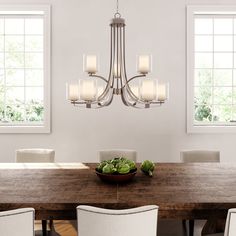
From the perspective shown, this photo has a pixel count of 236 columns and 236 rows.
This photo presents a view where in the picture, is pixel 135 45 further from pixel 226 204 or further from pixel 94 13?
pixel 226 204

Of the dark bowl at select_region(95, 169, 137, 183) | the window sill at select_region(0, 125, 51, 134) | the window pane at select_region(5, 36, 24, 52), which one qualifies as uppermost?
the window pane at select_region(5, 36, 24, 52)

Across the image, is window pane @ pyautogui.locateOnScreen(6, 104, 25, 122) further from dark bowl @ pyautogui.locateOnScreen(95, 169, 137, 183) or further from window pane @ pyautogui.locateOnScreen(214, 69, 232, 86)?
window pane @ pyautogui.locateOnScreen(214, 69, 232, 86)

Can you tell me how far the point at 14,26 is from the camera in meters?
4.51

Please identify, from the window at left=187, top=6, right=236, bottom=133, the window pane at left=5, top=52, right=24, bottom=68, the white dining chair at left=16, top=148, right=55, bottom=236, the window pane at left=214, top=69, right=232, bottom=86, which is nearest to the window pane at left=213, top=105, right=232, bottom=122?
the window at left=187, top=6, right=236, bottom=133

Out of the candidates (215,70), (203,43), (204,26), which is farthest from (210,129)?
(204,26)

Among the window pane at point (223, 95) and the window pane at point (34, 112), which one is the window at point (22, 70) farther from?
the window pane at point (223, 95)

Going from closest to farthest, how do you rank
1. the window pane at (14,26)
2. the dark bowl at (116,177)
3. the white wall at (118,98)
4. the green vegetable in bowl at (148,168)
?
the dark bowl at (116,177) → the green vegetable in bowl at (148,168) → the white wall at (118,98) → the window pane at (14,26)

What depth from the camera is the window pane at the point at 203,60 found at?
14.9 feet

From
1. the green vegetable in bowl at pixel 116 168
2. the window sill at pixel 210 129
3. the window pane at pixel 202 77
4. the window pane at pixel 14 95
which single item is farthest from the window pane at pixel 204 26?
the green vegetable in bowl at pixel 116 168

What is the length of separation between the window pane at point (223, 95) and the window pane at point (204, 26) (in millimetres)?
765

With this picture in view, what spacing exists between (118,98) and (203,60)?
1.24 metres

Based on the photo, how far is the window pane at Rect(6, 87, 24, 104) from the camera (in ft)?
14.9

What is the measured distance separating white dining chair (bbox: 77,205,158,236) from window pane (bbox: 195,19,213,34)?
3356 mm

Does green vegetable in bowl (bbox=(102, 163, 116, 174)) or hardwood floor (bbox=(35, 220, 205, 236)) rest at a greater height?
green vegetable in bowl (bbox=(102, 163, 116, 174))
